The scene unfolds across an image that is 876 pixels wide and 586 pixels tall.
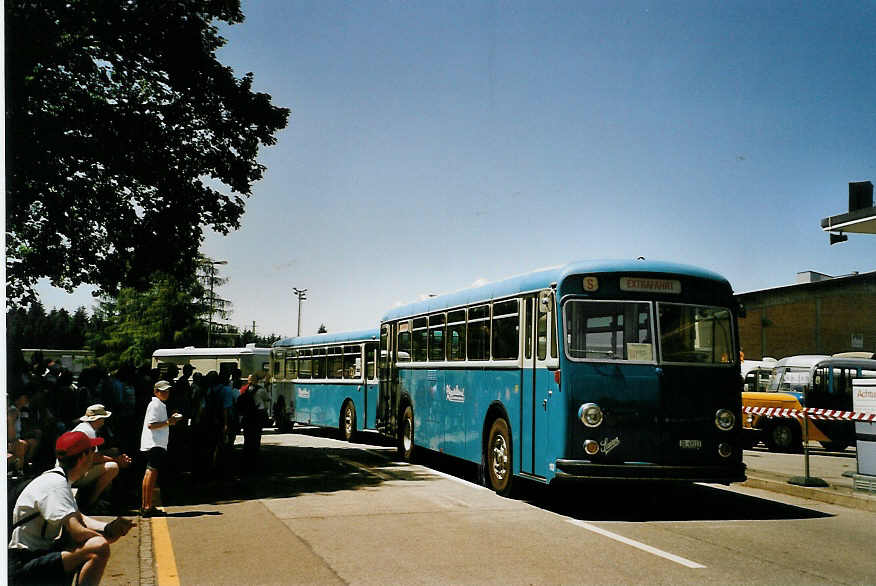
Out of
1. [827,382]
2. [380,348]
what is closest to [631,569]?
[380,348]

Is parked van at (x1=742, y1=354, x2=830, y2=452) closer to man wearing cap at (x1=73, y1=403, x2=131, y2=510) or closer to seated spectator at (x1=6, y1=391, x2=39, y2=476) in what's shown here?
seated spectator at (x1=6, y1=391, x2=39, y2=476)

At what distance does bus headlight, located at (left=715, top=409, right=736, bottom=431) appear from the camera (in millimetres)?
10867

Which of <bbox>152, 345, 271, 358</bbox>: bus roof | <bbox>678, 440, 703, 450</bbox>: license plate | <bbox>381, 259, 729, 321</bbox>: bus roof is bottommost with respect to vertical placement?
<bbox>678, 440, 703, 450</bbox>: license plate

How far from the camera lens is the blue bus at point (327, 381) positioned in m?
22.6

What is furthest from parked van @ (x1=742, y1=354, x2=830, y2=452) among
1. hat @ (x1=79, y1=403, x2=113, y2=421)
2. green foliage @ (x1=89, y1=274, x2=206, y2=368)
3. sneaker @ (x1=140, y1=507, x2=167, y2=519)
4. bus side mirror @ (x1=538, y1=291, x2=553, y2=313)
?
green foliage @ (x1=89, y1=274, x2=206, y2=368)

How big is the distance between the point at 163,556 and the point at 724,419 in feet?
→ 22.4

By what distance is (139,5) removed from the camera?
54.9ft

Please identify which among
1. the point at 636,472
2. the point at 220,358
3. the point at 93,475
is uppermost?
the point at 220,358

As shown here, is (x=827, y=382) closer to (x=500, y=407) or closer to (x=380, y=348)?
(x=380, y=348)

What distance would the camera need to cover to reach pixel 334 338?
25.1 metres

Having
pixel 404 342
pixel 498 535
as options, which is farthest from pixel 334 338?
pixel 498 535

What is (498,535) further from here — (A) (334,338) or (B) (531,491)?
(A) (334,338)

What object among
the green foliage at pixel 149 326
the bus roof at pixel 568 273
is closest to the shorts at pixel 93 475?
the bus roof at pixel 568 273

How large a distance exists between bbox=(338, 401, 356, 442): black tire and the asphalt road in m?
8.64
